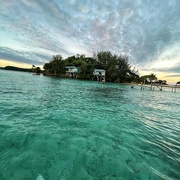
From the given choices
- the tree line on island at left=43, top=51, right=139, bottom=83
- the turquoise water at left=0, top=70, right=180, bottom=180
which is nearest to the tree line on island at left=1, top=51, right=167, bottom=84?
the tree line on island at left=43, top=51, right=139, bottom=83

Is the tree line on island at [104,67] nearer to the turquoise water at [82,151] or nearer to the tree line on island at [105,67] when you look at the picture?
the tree line on island at [105,67]

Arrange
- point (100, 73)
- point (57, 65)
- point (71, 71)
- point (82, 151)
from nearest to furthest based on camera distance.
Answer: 1. point (82, 151)
2. point (100, 73)
3. point (71, 71)
4. point (57, 65)

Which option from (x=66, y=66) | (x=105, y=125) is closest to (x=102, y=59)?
(x=66, y=66)

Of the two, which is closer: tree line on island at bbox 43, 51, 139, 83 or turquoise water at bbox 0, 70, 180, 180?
turquoise water at bbox 0, 70, 180, 180

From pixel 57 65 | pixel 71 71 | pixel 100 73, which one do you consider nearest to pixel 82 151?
pixel 100 73

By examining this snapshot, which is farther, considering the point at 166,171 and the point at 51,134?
the point at 51,134

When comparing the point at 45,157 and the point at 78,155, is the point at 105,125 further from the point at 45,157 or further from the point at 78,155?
the point at 45,157

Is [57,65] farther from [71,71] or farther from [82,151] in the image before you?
[82,151]

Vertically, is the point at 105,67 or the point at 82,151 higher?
the point at 105,67

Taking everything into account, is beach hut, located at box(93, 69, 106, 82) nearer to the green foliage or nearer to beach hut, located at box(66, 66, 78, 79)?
beach hut, located at box(66, 66, 78, 79)

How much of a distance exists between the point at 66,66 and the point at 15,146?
78006 mm

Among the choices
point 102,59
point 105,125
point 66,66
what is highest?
point 102,59

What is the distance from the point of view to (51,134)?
5160mm

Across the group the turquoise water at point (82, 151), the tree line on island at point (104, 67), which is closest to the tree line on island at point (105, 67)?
the tree line on island at point (104, 67)
